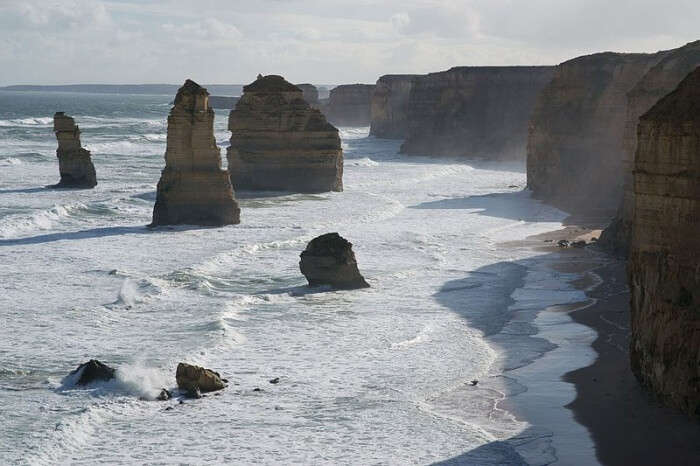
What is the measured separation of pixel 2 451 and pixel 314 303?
1133 centimetres

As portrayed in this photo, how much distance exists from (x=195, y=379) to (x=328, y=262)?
9595mm

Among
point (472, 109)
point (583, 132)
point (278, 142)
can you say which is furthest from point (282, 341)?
point (472, 109)

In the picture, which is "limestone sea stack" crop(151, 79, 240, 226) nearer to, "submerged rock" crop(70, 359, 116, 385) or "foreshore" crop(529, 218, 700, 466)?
"foreshore" crop(529, 218, 700, 466)

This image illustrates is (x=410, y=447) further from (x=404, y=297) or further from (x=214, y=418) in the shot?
(x=404, y=297)

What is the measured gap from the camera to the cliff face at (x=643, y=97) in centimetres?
3138

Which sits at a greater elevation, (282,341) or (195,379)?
(195,379)

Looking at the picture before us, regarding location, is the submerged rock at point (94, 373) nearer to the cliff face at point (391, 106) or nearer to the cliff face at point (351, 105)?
the cliff face at point (391, 106)

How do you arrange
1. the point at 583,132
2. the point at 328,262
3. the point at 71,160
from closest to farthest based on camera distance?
the point at 328,262
the point at 583,132
the point at 71,160

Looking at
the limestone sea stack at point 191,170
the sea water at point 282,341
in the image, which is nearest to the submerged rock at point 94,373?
the sea water at point 282,341

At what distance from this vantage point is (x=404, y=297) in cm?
2628

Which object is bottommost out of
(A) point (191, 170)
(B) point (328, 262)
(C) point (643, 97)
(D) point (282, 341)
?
(D) point (282, 341)

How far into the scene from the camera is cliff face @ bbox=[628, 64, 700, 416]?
15.2 m

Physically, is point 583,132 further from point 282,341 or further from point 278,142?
point 282,341

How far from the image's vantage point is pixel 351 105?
15500 cm
